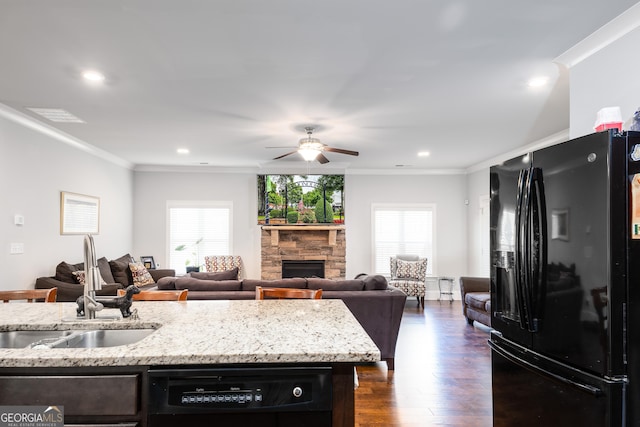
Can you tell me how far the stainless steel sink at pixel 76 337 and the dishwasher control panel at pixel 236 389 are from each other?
1.83 feet

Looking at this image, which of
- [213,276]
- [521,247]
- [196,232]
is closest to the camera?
[521,247]

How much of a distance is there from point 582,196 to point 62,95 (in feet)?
13.4

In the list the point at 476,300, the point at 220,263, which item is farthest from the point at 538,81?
the point at 220,263

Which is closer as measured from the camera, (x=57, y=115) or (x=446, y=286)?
(x=57, y=115)

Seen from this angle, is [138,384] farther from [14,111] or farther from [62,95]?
[14,111]

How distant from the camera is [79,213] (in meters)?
5.71

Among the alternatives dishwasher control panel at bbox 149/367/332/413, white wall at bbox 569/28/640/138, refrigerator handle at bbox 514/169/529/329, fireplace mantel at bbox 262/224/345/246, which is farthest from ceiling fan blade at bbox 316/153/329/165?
dishwasher control panel at bbox 149/367/332/413

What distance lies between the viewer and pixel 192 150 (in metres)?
6.38

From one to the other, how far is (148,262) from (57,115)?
3.71 meters

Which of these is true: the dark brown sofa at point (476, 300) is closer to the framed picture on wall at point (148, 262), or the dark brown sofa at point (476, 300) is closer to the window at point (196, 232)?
the window at point (196, 232)

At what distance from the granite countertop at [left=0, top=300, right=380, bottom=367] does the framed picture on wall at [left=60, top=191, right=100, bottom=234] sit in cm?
351

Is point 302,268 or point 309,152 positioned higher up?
point 309,152

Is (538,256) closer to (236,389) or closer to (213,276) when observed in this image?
(236,389)

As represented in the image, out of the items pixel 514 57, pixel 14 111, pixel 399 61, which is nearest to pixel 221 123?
pixel 14 111
